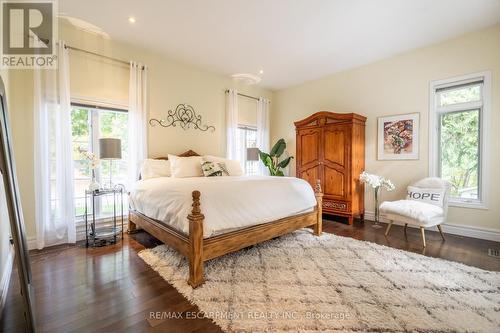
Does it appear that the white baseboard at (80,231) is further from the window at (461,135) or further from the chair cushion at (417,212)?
the window at (461,135)

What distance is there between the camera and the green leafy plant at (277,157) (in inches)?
204

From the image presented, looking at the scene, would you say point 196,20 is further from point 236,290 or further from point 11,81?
point 236,290

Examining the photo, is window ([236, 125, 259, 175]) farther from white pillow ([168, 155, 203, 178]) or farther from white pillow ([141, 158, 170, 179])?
white pillow ([141, 158, 170, 179])

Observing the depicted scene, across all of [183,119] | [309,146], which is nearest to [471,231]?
[309,146]

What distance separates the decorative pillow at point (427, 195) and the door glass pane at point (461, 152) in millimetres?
566

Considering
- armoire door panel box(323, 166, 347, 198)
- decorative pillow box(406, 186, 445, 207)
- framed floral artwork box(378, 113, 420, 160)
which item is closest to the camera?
decorative pillow box(406, 186, 445, 207)

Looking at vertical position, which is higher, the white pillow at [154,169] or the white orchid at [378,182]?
the white pillow at [154,169]

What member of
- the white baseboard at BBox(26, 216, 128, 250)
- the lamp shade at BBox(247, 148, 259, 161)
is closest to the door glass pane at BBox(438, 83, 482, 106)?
the lamp shade at BBox(247, 148, 259, 161)

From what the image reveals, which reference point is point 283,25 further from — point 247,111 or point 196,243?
point 196,243

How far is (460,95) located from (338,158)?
75.7 inches

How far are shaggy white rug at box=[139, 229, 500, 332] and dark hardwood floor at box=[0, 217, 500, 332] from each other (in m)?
0.15

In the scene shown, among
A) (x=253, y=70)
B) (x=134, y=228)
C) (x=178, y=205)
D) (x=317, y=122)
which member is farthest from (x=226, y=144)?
(x=178, y=205)

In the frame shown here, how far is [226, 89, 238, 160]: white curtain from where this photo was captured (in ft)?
15.7

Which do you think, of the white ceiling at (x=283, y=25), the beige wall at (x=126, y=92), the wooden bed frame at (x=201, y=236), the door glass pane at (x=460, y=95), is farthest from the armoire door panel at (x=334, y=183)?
the beige wall at (x=126, y=92)
